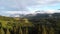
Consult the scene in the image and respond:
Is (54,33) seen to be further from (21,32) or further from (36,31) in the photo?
(21,32)

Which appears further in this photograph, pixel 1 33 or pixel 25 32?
pixel 25 32

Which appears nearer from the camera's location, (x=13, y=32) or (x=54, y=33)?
(x=54, y=33)

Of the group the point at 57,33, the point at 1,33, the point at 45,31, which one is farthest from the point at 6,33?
the point at 57,33

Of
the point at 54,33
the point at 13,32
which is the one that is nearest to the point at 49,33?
the point at 54,33

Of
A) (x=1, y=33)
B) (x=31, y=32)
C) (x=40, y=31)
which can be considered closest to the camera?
(x=1, y=33)

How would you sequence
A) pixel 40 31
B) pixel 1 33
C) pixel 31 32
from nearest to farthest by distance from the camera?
pixel 1 33 → pixel 40 31 → pixel 31 32

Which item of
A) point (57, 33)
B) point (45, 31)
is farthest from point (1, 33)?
point (57, 33)

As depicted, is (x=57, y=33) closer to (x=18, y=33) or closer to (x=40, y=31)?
(x=40, y=31)
